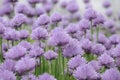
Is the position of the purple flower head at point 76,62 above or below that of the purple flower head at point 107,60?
above

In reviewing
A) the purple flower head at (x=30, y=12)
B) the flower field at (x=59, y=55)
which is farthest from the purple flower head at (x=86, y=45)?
A: the purple flower head at (x=30, y=12)

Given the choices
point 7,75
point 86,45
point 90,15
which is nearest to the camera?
point 7,75

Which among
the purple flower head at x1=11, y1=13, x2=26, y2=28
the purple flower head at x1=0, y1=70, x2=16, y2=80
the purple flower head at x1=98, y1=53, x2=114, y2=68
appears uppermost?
the purple flower head at x1=11, y1=13, x2=26, y2=28

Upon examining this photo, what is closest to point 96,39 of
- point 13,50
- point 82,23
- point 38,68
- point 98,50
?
point 82,23

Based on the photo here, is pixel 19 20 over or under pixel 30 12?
over

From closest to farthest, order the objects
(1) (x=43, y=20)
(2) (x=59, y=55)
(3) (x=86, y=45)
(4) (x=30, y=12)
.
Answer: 1. (2) (x=59, y=55)
2. (3) (x=86, y=45)
3. (1) (x=43, y=20)
4. (4) (x=30, y=12)

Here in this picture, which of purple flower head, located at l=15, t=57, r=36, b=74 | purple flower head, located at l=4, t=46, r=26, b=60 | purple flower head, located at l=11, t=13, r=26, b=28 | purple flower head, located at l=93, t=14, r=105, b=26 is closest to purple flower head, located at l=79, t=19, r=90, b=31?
purple flower head, located at l=93, t=14, r=105, b=26

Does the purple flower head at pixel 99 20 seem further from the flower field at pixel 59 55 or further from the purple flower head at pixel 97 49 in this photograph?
the purple flower head at pixel 97 49

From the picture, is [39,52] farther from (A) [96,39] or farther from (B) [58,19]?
(A) [96,39]

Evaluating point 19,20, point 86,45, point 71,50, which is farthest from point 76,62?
point 19,20

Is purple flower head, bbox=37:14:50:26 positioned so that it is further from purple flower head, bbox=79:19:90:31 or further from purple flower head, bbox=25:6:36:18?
purple flower head, bbox=25:6:36:18

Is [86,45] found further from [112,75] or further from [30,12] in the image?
[30,12]

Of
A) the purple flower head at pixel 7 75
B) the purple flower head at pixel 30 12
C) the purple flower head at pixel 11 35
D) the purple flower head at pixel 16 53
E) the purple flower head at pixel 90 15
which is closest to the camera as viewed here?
the purple flower head at pixel 7 75
